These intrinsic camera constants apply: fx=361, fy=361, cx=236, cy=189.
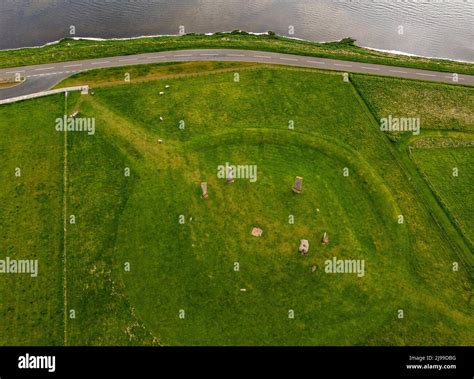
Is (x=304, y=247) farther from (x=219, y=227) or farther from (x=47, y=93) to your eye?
(x=47, y=93)

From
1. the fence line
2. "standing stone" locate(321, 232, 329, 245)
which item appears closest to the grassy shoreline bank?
the fence line

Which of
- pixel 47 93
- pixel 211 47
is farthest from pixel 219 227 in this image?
pixel 211 47

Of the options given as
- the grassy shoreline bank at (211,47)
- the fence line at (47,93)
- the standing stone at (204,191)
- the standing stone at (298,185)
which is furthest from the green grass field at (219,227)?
the grassy shoreline bank at (211,47)

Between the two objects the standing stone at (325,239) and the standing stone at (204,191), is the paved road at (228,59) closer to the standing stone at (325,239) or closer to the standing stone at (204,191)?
the standing stone at (204,191)

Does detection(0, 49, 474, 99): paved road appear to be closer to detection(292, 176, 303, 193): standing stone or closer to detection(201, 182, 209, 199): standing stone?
detection(292, 176, 303, 193): standing stone

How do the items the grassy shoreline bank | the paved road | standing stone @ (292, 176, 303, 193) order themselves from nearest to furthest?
standing stone @ (292, 176, 303, 193)
the paved road
the grassy shoreline bank

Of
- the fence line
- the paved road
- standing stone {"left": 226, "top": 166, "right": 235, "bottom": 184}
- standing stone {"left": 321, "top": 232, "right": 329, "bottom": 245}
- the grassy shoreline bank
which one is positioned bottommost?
standing stone {"left": 321, "top": 232, "right": 329, "bottom": 245}

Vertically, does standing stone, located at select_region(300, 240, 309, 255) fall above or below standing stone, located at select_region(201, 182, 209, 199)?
below
